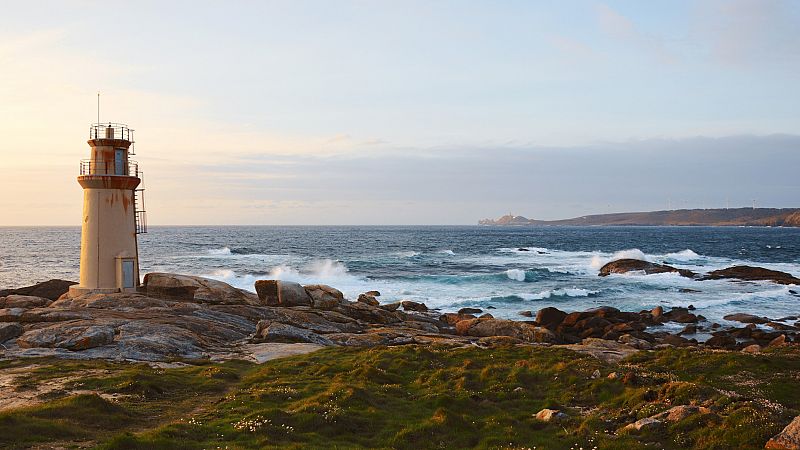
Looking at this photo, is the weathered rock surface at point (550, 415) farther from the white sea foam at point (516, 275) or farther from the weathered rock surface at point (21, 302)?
the white sea foam at point (516, 275)

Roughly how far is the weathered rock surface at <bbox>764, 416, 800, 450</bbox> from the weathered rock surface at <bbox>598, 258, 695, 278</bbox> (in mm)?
69123

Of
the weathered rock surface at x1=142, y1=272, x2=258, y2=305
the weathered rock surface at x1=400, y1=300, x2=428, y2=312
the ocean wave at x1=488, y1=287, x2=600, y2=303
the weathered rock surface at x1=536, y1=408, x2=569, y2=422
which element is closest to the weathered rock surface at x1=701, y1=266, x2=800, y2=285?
the ocean wave at x1=488, y1=287, x2=600, y2=303

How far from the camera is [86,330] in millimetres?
26797

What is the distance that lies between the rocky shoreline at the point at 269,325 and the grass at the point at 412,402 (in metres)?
3.40

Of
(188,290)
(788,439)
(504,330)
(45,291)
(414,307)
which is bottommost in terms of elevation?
(414,307)

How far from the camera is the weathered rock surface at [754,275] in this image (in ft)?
225

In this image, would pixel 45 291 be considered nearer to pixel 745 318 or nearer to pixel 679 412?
pixel 679 412

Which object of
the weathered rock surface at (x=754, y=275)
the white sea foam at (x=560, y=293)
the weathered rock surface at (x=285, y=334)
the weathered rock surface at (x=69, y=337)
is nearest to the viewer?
the weathered rock surface at (x=69, y=337)

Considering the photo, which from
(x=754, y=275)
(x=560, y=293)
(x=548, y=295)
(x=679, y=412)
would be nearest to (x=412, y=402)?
(x=679, y=412)

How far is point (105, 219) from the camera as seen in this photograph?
36000 millimetres

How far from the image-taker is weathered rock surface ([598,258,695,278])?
79.2 meters

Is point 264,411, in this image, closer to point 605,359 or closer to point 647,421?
point 647,421

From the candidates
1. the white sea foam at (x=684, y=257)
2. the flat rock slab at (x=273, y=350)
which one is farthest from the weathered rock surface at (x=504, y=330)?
the white sea foam at (x=684, y=257)

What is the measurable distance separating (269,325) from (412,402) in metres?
16.0
